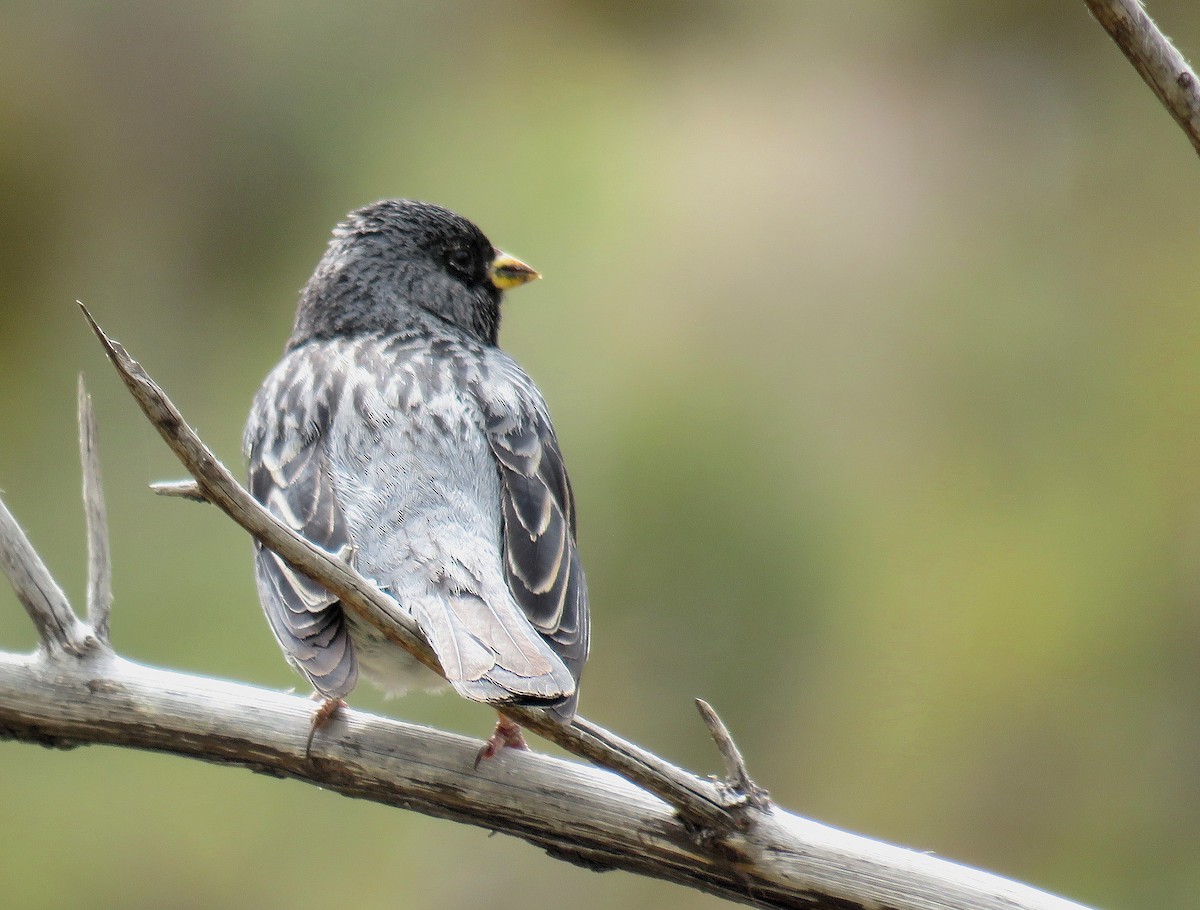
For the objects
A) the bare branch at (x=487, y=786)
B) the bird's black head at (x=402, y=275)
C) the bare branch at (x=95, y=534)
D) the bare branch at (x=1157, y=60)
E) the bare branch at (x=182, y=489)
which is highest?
the bare branch at (x=1157, y=60)

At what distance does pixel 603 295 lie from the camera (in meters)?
6.34

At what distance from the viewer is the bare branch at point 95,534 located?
2.69 metres

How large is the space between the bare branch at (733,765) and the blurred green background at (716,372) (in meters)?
3.12

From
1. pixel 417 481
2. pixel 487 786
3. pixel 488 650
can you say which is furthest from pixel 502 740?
pixel 417 481

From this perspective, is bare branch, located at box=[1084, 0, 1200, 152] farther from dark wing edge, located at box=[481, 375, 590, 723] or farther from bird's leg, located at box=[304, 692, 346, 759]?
bird's leg, located at box=[304, 692, 346, 759]

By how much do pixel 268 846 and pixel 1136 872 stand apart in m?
4.08

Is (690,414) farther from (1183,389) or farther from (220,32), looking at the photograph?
Result: (220,32)

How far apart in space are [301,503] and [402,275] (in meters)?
1.24

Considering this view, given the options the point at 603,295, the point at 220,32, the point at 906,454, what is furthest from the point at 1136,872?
the point at 220,32

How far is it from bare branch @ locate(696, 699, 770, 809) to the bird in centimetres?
30

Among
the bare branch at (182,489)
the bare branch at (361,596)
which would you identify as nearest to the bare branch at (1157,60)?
the bare branch at (361,596)

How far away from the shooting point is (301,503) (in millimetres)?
3191

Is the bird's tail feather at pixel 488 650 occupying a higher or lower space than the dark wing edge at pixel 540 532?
lower

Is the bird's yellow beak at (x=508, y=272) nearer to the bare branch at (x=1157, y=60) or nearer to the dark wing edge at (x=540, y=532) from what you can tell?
the dark wing edge at (x=540, y=532)
